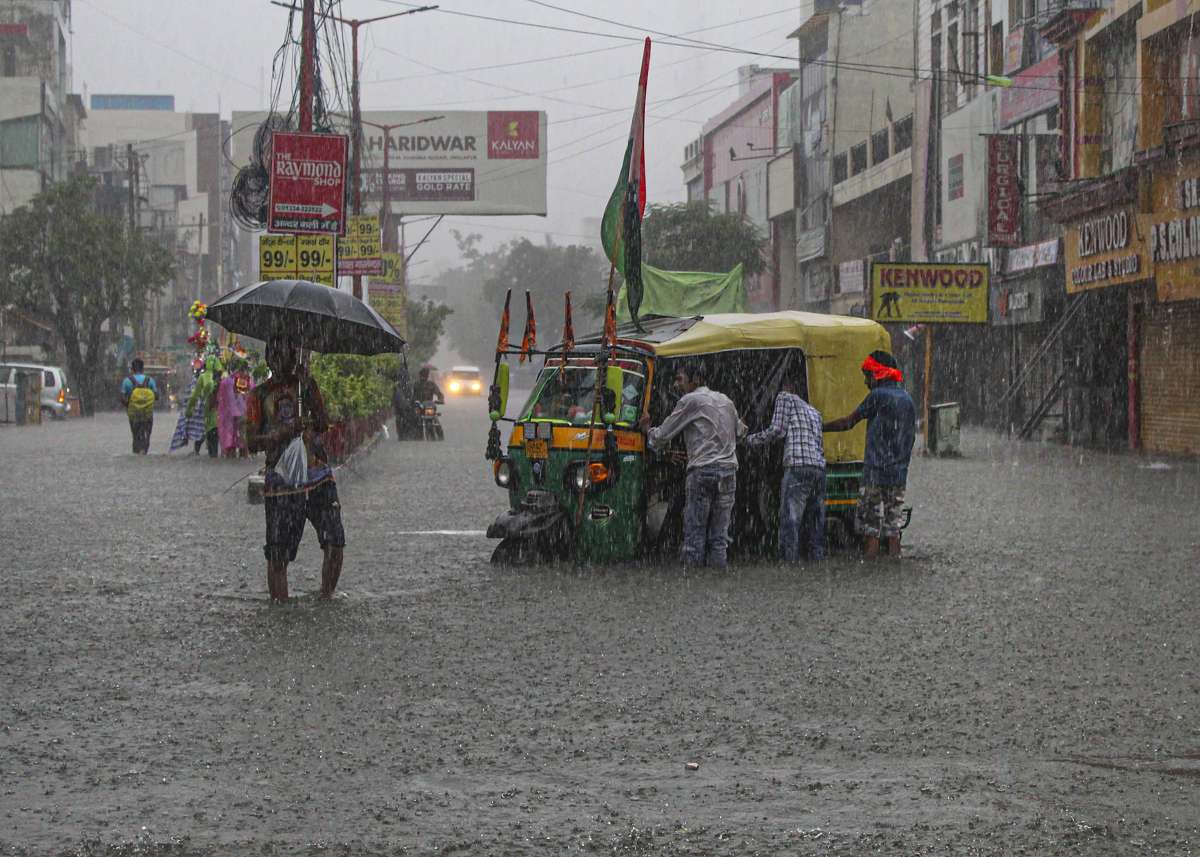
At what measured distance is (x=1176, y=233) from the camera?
2866 centimetres

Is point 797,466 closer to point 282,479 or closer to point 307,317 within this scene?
point 307,317

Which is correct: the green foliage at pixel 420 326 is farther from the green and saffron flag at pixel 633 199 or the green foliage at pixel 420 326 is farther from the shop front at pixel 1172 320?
the green and saffron flag at pixel 633 199

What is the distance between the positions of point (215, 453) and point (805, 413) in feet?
56.1

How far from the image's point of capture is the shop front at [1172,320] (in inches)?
1109

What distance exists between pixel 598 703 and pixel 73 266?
207ft

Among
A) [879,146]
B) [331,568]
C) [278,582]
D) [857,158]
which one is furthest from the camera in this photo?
[857,158]

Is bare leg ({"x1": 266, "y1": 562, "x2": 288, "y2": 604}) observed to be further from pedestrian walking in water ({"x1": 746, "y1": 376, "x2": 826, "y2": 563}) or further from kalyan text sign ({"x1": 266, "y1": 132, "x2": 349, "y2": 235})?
kalyan text sign ({"x1": 266, "y1": 132, "x2": 349, "y2": 235})

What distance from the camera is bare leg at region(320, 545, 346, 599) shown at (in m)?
11.3

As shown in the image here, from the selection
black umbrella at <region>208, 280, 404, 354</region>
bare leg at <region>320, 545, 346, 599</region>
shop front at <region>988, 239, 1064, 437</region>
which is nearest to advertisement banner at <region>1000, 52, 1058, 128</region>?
shop front at <region>988, 239, 1064, 437</region>

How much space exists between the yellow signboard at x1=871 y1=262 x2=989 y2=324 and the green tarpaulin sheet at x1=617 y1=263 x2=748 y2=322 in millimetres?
12578

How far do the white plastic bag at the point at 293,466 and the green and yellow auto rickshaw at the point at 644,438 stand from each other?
262 centimetres

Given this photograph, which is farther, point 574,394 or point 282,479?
point 574,394

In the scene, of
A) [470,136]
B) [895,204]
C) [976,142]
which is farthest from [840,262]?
[470,136]

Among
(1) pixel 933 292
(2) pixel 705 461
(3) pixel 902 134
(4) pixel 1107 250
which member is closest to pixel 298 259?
(2) pixel 705 461
